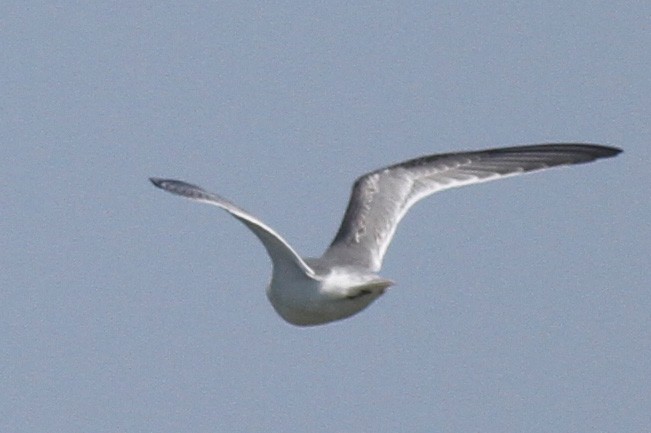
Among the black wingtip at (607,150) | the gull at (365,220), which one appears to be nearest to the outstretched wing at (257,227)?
the gull at (365,220)

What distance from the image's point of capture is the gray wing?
2230 cm

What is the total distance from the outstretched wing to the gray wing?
2.39m

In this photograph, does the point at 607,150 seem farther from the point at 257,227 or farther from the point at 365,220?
the point at 257,227

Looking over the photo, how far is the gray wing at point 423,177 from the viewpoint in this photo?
73.2ft

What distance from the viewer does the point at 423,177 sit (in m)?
23.1

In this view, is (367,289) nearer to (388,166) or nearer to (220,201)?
(220,201)

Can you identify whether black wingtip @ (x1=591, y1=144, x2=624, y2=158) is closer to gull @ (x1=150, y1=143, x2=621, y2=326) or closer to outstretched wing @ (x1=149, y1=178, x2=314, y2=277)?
gull @ (x1=150, y1=143, x2=621, y2=326)

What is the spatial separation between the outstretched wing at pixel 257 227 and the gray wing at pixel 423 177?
2388 millimetres

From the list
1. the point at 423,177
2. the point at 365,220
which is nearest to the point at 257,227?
the point at 365,220

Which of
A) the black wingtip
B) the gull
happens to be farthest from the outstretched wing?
Result: the black wingtip

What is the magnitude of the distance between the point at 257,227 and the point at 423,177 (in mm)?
4611

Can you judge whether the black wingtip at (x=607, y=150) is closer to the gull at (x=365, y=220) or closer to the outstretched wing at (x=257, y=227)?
the gull at (x=365, y=220)

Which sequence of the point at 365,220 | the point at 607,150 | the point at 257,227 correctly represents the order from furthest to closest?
the point at 607,150 → the point at 365,220 → the point at 257,227

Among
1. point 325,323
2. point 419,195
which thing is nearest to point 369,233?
point 419,195
